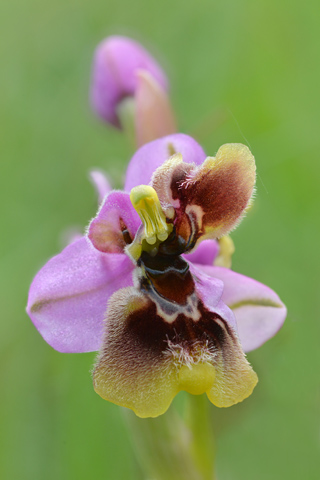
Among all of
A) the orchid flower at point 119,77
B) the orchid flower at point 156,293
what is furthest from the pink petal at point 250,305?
the orchid flower at point 119,77

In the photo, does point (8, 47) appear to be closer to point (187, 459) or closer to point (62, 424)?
point (62, 424)

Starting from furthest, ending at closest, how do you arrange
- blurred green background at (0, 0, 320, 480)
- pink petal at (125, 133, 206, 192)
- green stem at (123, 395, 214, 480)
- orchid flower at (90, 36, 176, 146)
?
blurred green background at (0, 0, 320, 480)
orchid flower at (90, 36, 176, 146)
green stem at (123, 395, 214, 480)
pink petal at (125, 133, 206, 192)

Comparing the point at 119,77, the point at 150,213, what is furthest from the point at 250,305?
the point at 119,77

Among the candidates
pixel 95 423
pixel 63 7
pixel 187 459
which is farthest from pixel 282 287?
pixel 63 7

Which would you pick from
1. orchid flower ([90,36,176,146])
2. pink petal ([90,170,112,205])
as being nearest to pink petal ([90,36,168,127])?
orchid flower ([90,36,176,146])

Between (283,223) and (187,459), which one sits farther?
(283,223)

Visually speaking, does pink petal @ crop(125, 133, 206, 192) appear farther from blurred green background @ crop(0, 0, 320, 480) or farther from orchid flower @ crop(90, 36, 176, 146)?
orchid flower @ crop(90, 36, 176, 146)

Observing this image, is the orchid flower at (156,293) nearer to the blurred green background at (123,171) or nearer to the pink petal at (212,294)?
the pink petal at (212,294)
